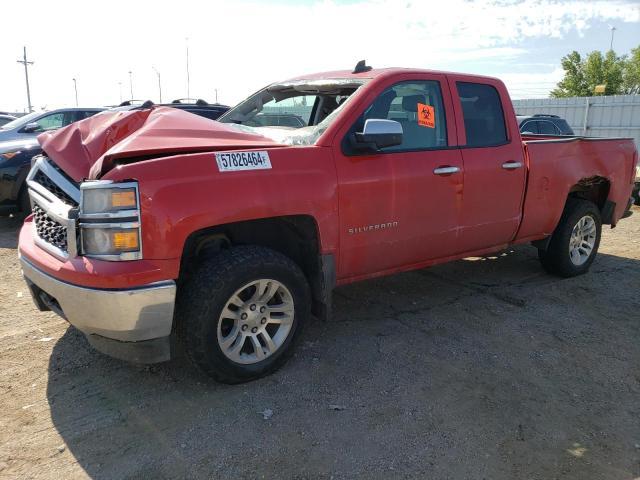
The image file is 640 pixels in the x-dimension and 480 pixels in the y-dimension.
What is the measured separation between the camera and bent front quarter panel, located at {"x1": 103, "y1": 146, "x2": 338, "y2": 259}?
277 centimetres

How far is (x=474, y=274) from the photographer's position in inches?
225

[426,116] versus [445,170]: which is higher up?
[426,116]

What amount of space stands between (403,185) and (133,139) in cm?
185

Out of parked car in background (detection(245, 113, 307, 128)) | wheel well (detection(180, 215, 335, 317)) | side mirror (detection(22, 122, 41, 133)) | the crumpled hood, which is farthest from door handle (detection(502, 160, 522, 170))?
side mirror (detection(22, 122, 41, 133))

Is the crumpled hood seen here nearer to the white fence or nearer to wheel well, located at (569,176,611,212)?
wheel well, located at (569,176,611,212)

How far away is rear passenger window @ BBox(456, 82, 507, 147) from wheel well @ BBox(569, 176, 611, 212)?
1436 millimetres

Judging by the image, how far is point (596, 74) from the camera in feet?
136

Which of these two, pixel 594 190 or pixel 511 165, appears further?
pixel 594 190

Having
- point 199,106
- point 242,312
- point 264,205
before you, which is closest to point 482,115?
point 264,205

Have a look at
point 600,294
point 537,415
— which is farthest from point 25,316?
point 600,294

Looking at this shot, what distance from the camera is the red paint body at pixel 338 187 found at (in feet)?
9.24

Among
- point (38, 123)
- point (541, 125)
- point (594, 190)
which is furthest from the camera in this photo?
point (541, 125)

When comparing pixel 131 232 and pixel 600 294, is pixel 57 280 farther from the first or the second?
pixel 600 294

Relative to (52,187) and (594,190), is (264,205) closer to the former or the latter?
(52,187)
